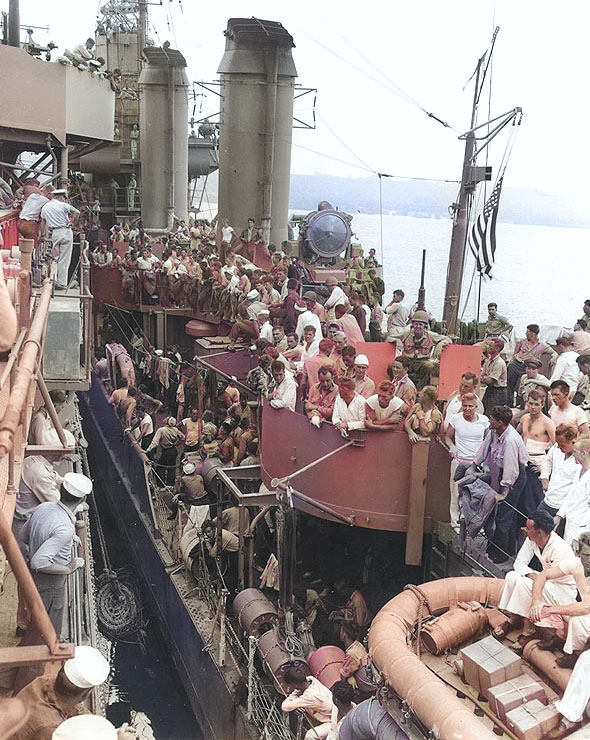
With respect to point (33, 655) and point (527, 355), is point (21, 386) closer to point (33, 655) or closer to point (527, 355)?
point (33, 655)

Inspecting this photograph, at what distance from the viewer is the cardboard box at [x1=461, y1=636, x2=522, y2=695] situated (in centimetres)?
602

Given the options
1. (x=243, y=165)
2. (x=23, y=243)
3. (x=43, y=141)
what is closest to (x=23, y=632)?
(x=23, y=243)

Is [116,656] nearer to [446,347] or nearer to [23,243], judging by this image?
[446,347]

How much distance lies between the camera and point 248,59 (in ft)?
87.6

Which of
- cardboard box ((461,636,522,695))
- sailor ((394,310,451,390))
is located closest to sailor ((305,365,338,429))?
sailor ((394,310,451,390))

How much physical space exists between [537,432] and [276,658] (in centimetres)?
407

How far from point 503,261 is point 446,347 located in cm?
13965

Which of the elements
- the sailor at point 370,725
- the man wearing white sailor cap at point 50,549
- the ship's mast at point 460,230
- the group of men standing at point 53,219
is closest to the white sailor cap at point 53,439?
the man wearing white sailor cap at point 50,549

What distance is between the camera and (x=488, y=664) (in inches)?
239

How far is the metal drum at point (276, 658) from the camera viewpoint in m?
9.30

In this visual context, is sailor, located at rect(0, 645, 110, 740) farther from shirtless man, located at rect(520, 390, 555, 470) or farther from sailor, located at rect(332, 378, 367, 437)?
sailor, located at rect(332, 378, 367, 437)

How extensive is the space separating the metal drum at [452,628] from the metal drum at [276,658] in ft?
9.72

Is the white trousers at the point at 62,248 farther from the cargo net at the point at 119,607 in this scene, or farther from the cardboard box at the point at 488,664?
the cardboard box at the point at 488,664

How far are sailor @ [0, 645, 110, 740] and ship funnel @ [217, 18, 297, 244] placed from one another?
24.7 metres
